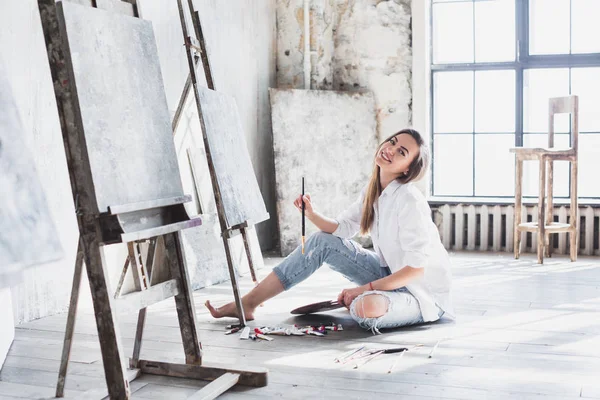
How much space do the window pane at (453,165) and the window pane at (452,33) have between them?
0.66 m

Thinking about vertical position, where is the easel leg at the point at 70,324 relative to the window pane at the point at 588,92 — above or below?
below

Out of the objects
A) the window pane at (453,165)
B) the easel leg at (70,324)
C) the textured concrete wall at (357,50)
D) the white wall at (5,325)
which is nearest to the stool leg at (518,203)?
the window pane at (453,165)

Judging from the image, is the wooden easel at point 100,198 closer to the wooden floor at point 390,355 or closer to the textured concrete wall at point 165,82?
the wooden floor at point 390,355

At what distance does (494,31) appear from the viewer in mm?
5816

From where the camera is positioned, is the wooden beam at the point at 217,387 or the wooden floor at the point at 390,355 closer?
the wooden beam at the point at 217,387

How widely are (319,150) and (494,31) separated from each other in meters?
1.74

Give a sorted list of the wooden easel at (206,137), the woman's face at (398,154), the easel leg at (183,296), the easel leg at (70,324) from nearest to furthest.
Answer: the easel leg at (70,324), the easel leg at (183,296), the wooden easel at (206,137), the woman's face at (398,154)

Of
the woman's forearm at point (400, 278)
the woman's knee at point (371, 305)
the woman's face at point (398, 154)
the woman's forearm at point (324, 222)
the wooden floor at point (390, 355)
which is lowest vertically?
the wooden floor at point (390, 355)

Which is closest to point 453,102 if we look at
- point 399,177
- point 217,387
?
point 399,177

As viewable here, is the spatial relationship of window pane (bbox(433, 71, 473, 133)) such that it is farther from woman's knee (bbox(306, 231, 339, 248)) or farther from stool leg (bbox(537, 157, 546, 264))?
woman's knee (bbox(306, 231, 339, 248))

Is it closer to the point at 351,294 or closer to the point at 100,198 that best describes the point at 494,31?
the point at 351,294

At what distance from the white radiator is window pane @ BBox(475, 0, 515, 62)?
4.10 ft

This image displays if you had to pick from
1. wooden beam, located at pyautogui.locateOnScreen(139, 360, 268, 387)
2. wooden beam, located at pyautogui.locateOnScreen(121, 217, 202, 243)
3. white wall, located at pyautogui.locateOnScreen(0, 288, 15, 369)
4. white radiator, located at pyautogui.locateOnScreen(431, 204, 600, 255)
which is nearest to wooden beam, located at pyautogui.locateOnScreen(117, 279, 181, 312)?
wooden beam, located at pyautogui.locateOnScreen(121, 217, 202, 243)

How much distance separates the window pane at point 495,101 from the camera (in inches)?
Answer: 228
